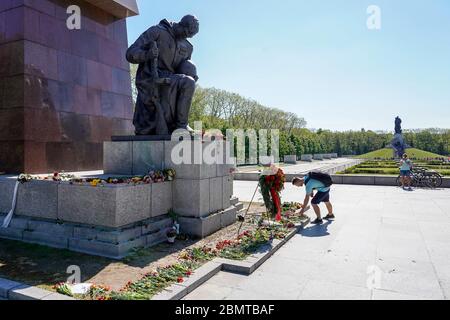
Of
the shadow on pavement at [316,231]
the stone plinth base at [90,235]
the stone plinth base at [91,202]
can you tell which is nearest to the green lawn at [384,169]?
the shadow on pavement at [316,231]

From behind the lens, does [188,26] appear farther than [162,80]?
Yes

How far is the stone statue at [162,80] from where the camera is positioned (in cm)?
709

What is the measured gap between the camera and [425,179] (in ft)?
50.1

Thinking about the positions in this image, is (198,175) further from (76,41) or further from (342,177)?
(342,177)

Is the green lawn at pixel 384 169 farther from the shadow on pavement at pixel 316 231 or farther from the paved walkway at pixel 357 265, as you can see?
the shadow on pavement at pixel 316 231

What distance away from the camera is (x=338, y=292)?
3963 millimetres

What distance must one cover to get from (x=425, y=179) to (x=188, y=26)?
44.9ft

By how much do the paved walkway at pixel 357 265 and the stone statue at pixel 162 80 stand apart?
3.75 meters

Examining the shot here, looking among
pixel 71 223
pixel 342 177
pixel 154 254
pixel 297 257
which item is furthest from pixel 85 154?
pixel 342 177

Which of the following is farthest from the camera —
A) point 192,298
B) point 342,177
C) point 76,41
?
point 342,177

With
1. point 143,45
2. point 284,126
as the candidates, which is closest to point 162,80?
point 143,45

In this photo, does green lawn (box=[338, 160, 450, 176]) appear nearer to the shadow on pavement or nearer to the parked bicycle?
the parked bicycle

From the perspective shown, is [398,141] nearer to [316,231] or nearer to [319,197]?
[319,197]
